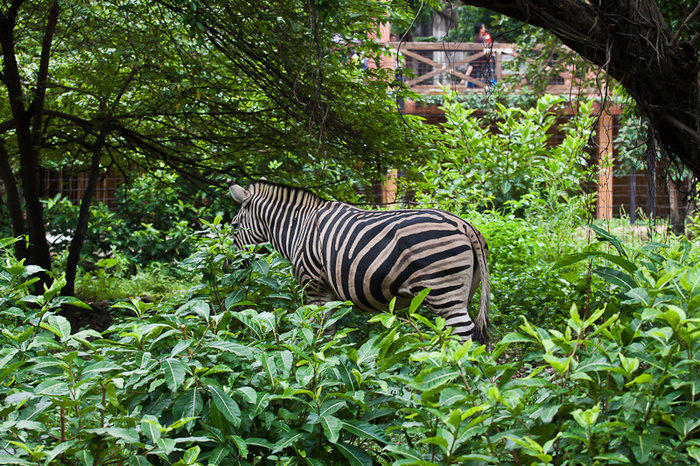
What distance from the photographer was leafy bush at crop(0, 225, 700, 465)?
176 centimetres

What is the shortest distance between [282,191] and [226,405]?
11.2 feet

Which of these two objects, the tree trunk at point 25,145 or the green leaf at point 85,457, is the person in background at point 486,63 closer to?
the green leaf at point 85,457

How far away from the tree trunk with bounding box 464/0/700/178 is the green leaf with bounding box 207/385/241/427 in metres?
2.39

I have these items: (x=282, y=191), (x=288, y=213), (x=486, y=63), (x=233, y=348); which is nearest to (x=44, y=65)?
(x=282, y=191)

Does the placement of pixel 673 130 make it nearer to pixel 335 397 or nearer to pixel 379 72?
pixel 335 397

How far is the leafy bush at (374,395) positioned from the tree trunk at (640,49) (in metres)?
1.26

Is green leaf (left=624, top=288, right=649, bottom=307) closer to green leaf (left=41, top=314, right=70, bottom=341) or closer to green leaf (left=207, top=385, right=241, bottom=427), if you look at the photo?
green leaf (left=207, top=385, right=241, bottom=427)

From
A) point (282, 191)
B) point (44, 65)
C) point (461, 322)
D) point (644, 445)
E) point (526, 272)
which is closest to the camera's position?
point (644, 445)

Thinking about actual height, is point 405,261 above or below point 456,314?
above

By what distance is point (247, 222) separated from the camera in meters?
5.52

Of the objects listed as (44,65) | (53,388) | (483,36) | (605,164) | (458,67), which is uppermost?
(458,67)

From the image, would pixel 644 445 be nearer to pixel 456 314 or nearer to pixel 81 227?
pixel 456 314

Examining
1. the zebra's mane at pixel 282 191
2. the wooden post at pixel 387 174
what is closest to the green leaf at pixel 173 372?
the zebra's mane at pixel 282 191

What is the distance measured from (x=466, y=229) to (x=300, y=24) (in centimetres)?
251
